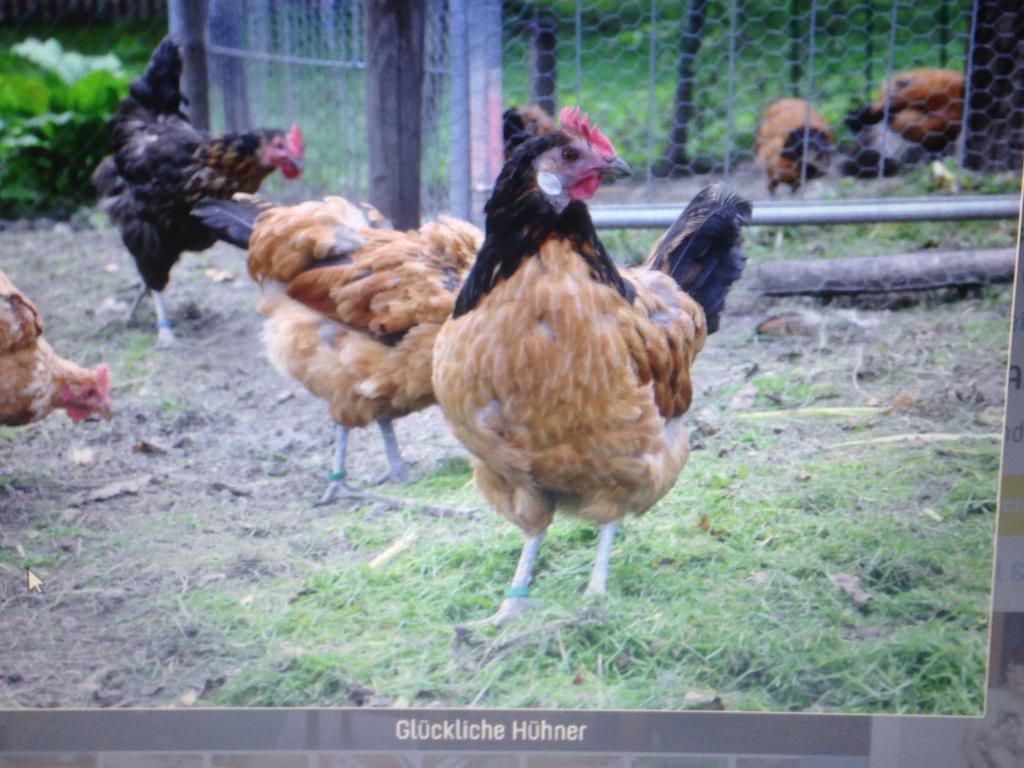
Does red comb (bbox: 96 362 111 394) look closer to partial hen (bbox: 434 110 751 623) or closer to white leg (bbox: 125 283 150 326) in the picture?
white leg (bbox: 125 283 150 326)

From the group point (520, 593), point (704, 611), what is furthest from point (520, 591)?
point (704, 611)

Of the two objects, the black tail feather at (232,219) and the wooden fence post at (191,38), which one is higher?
the wooden fence post at (191,38)

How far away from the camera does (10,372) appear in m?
1.25

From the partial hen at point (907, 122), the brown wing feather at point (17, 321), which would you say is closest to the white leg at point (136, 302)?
the brown wing feather at point (17, 321)

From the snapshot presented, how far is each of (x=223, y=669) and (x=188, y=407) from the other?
35 cm

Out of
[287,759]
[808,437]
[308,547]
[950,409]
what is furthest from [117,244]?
[950,409]

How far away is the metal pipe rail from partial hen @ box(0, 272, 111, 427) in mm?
710

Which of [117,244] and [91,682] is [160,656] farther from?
[117,244]

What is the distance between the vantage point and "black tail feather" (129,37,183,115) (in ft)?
4.00

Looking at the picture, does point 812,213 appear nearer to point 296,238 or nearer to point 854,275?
point 854,275

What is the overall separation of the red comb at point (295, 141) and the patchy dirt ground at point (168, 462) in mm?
241

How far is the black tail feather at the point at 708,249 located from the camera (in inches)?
50.5

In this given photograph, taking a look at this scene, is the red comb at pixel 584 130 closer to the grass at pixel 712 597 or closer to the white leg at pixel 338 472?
the grass at pixel 712 597

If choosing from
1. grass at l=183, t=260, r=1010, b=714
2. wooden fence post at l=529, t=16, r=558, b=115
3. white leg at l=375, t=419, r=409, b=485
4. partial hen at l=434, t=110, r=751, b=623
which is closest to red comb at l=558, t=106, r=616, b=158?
partial hen at l=434, t=110, r=751, b=623
